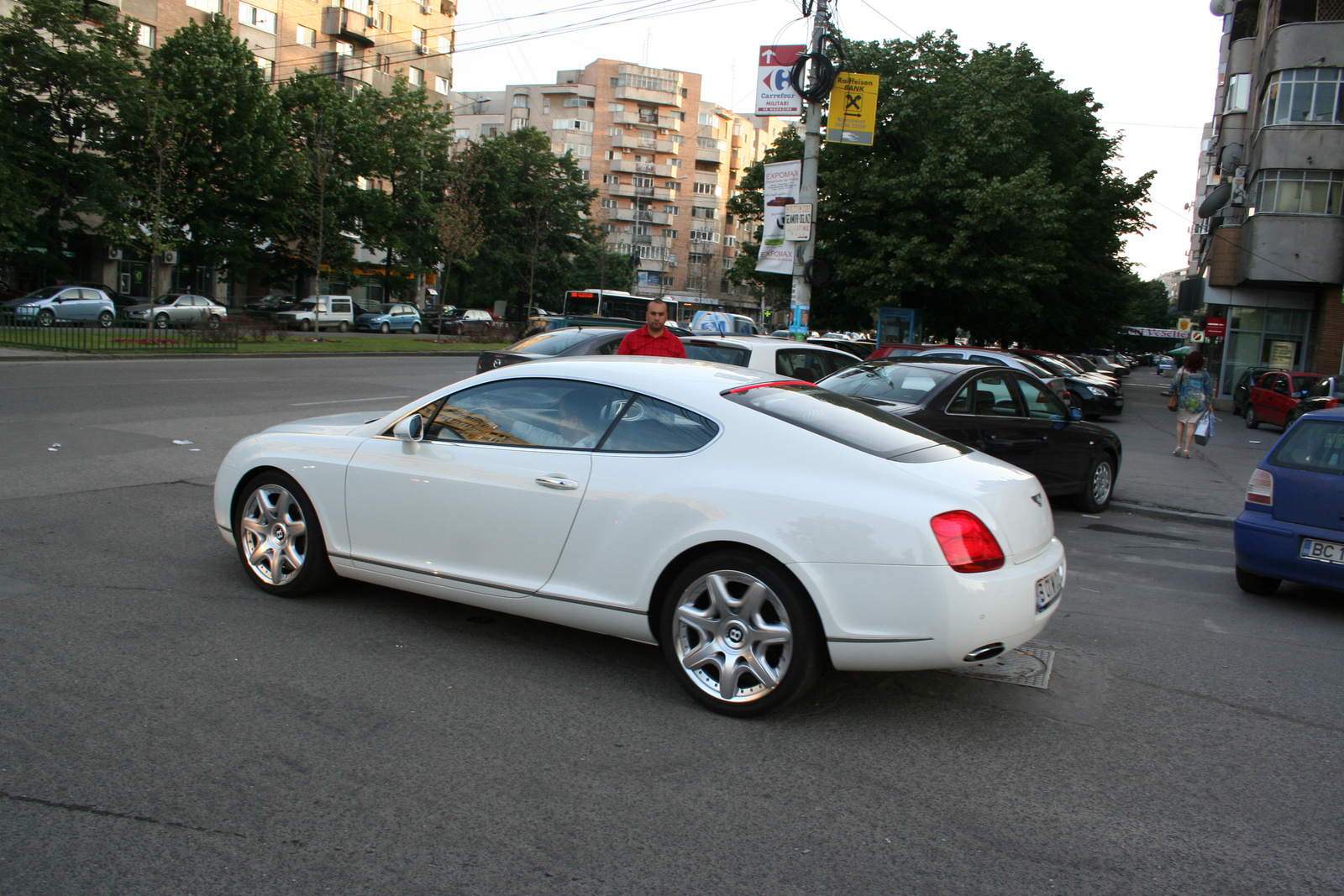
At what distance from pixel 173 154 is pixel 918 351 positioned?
105 ft

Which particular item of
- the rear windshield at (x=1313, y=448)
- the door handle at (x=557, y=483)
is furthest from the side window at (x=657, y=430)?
the rear windshield at (x=1313, y=448)

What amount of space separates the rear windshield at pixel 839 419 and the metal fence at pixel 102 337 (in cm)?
2376

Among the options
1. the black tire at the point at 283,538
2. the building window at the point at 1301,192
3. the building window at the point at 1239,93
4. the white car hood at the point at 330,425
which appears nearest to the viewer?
the black tire at the point at 283,538

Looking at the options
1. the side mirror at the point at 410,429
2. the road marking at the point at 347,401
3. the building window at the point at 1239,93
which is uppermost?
the building window at the point at 1239,93

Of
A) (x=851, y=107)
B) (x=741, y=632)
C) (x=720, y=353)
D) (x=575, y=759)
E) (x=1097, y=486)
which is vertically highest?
(x=851, y=107)

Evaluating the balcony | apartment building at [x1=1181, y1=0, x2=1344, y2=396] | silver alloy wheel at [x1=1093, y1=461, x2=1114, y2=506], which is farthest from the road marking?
the balcony

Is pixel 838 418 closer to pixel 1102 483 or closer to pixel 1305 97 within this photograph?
pixel 1102 483

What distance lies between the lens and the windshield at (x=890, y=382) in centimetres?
929

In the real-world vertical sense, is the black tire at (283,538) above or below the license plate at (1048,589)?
below

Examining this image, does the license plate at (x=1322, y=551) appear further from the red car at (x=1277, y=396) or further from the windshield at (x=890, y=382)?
the red car at (x=1277, y=396)

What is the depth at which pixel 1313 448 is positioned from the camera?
6.81 m

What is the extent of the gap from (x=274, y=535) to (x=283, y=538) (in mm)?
76

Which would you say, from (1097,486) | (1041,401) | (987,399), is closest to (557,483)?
(987,399)

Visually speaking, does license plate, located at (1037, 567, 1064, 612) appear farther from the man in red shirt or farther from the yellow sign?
the yellow sign
